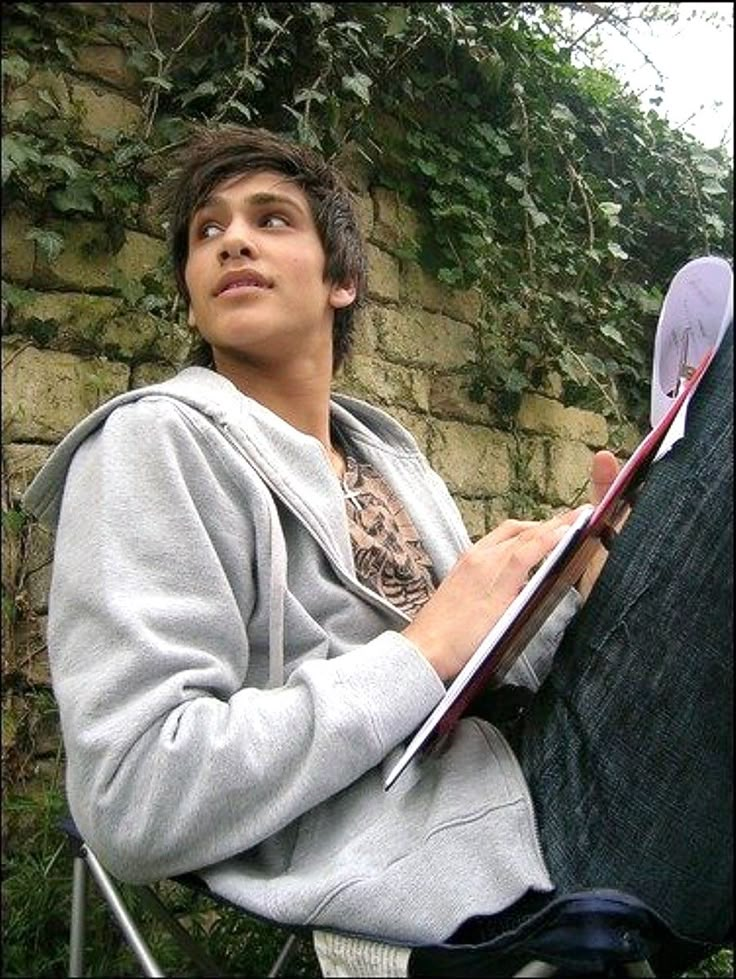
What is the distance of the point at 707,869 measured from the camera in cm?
80

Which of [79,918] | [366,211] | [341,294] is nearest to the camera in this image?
[79,918]

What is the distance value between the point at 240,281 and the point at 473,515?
1.47 m

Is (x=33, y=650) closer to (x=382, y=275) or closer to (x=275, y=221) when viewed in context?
(x=275, y=221)

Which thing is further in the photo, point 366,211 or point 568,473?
point 568,473

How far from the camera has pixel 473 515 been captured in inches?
107

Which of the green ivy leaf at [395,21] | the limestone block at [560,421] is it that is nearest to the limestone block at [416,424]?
the limestone block at [560,421]

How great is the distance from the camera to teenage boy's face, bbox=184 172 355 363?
136 centimetres

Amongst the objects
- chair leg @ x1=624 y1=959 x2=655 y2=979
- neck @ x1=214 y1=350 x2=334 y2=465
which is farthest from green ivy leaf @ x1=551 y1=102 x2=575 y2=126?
chair leg @ x1=624 y1=959 x2=655 y2=979

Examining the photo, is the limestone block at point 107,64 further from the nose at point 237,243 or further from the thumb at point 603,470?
the thumb at point 603,470

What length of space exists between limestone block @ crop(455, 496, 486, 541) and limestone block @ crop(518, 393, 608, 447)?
31 centimetres

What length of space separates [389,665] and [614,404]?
7.17 feet

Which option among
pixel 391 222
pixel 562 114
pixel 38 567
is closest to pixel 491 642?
pixel 38 567

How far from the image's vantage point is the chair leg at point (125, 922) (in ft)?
2.97

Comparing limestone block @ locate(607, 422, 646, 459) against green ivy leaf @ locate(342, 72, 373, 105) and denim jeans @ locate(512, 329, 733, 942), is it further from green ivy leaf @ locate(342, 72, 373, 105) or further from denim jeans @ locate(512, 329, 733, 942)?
denim jeans @ locate(512, 329, 733, 942)
